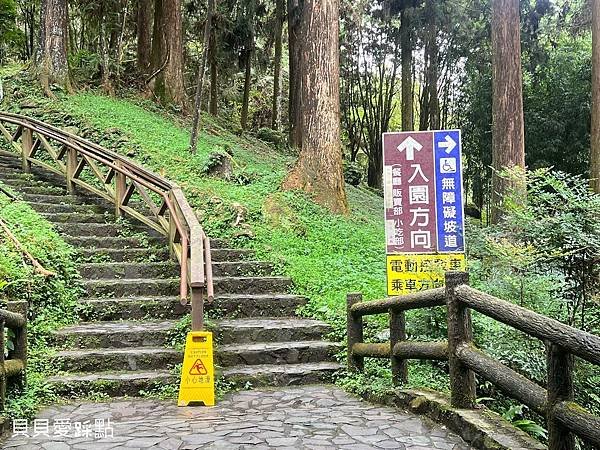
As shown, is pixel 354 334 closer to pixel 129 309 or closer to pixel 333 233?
pixel 129 309

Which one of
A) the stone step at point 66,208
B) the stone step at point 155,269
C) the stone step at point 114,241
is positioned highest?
the stone step at point 66,208

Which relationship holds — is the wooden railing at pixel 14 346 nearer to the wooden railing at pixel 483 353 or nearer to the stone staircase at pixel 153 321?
the stone staircase at pixel 153 321

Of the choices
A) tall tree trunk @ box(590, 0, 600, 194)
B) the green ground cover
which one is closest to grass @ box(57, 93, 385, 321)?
the green ground cover

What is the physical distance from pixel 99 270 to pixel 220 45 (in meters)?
15.7

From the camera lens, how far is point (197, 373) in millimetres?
5215

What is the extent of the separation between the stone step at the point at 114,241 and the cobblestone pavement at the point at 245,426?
12.2 ft

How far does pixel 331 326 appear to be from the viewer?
6.75m

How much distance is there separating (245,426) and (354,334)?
1806mm

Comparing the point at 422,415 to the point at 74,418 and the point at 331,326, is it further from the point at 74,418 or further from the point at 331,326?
the point at 74,418

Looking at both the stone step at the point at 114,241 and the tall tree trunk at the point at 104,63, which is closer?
the stone step at the point at 114,241

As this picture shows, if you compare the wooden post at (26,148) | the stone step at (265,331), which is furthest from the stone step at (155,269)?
the wooden post at (26,148)

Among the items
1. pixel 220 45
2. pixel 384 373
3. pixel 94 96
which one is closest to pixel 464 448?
pixel 384 373

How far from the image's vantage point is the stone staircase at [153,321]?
5.79m

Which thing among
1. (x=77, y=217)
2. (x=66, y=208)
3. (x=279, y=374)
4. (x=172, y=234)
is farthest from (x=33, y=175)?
(x=279, y=374)
